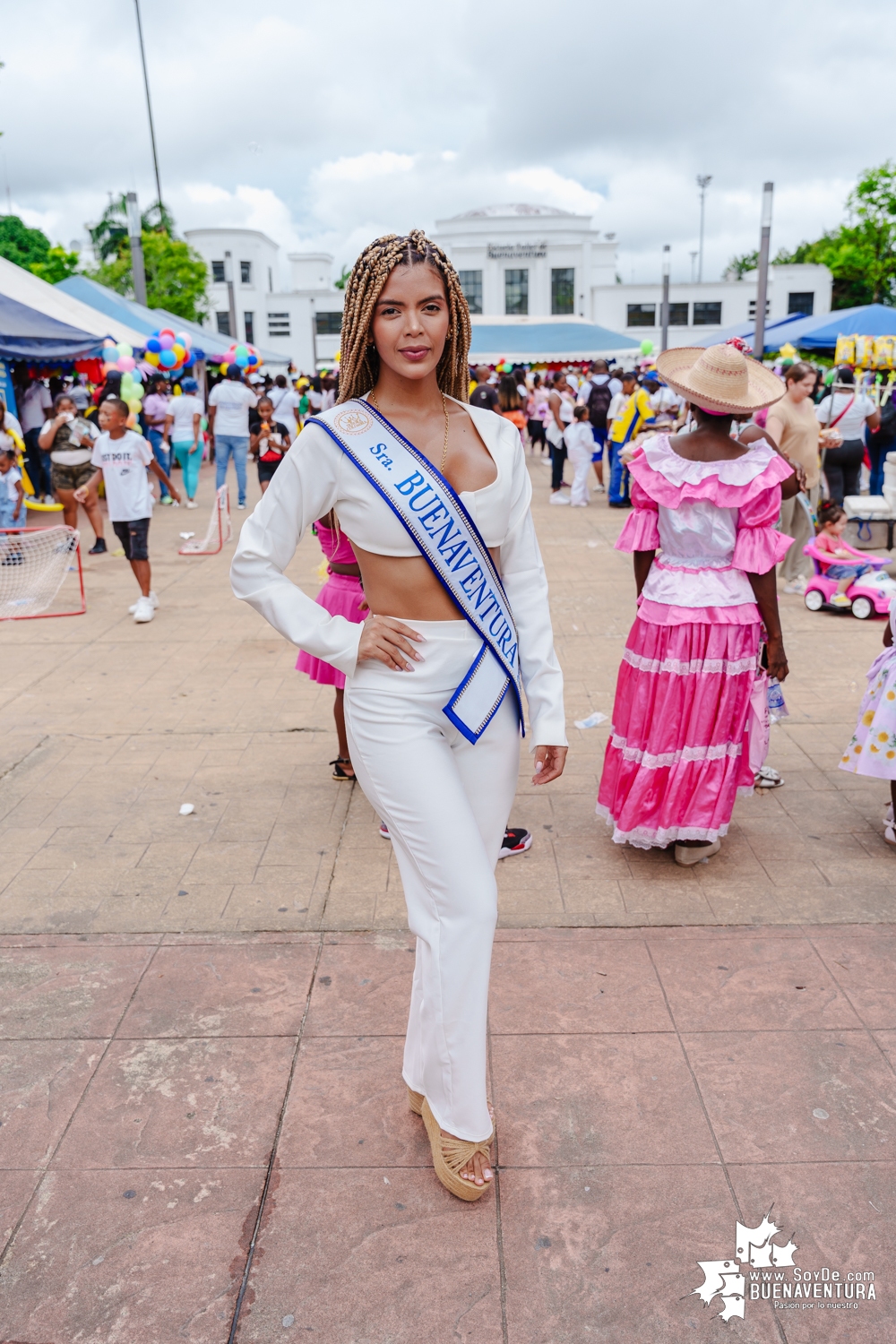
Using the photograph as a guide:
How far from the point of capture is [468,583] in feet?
7.67

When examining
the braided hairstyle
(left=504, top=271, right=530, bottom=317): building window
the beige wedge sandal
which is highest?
(left=504, top=271, right=530, bottom=317): building window

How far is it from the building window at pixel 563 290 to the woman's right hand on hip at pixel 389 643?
72103 mm

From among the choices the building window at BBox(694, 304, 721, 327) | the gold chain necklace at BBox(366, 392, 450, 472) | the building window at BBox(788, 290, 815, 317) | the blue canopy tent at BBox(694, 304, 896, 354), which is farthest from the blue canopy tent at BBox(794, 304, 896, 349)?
the building window at BBox(788, 290, 815, 317)

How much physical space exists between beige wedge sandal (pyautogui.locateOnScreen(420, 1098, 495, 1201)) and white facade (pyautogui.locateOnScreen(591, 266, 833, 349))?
2469 inches

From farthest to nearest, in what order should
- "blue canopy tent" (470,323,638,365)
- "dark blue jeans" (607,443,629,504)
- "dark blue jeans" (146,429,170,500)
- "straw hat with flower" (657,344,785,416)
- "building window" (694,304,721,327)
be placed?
"building window" (694,304,721,327) → "blue canopy tent" (470,323,638,365) → "dark blue jeans" (146,429,170,500) → "dark blue jeans" (607,443,629,504) → "straw hat with flower" (657,344,785,416)

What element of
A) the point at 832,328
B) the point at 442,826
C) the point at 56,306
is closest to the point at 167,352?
the point at 56,306

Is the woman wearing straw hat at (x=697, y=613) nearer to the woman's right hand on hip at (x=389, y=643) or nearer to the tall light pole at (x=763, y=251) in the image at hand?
the woman's right hand on hip at (x=389, y=643)

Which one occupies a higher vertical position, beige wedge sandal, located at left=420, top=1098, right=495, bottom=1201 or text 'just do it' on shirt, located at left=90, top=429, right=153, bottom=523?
text 'just do it' on shirt, located at left=90, top=429, right=153, bottom=523

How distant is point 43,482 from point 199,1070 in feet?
45.0

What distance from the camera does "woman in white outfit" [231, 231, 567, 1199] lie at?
90.1 inches

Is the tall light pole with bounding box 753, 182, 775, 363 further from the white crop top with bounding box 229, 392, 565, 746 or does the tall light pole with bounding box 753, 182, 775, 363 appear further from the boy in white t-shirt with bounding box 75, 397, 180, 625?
the white crop top with bounding box 229, 392, 565, 746

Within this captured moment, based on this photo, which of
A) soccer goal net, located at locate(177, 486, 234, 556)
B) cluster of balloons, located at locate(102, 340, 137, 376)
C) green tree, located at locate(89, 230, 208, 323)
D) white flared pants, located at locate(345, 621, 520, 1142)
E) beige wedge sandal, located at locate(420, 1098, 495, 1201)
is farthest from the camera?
green tree, located at locate(89, 230, 208, 323)

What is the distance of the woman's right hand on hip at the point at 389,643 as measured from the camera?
2.29 meters

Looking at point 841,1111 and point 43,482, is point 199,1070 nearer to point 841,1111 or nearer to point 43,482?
point 841,1111
